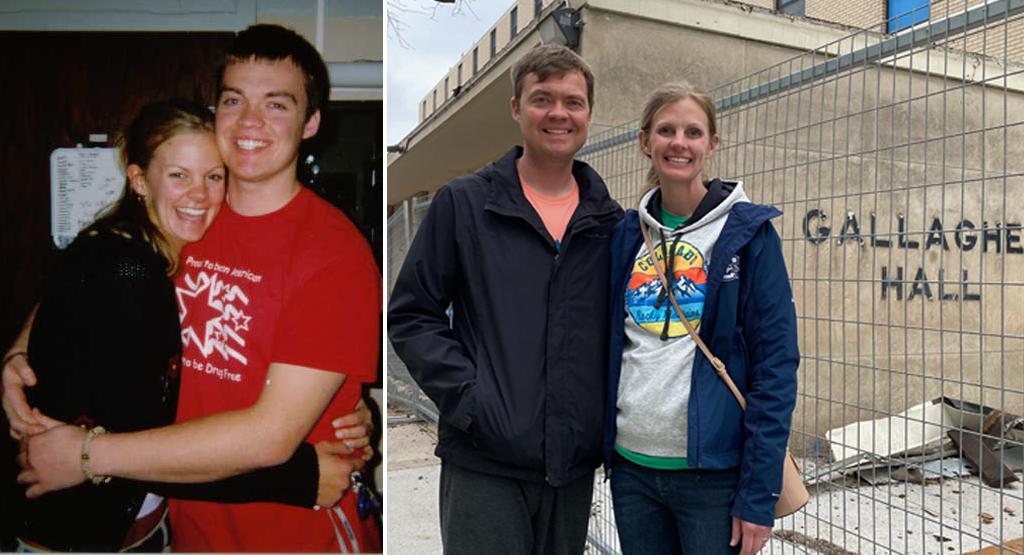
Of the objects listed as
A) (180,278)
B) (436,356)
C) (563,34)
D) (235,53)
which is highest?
(563,34)

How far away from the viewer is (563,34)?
246 inches

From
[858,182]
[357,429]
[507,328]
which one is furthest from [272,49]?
[858,182]

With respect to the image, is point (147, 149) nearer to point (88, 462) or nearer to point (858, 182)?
point (88, 462)

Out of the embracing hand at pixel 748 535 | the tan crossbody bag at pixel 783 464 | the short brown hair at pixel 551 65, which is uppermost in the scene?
the short brown hair at pixel 551 65

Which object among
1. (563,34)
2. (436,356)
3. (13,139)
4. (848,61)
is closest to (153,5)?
(13,139)

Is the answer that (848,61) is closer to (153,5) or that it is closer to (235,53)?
(235,53)

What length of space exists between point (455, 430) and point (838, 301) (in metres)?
4.39

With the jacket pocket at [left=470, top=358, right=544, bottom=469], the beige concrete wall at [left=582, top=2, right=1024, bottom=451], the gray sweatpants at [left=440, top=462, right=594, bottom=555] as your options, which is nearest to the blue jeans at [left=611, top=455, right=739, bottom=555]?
the gray sweatpants at [left=440, top=462, right=594, bottom=555]

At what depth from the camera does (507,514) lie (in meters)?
2.06

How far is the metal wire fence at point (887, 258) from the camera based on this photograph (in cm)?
298

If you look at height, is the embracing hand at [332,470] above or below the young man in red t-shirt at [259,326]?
below

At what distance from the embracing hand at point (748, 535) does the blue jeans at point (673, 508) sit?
2cm

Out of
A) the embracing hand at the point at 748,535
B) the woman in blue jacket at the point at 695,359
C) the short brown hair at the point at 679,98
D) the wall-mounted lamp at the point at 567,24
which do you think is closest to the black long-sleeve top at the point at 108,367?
the woman in blue jacket at the point at 695,359

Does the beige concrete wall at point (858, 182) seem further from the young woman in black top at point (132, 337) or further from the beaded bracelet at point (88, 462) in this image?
the beaded bracelet at point (88, 462)
